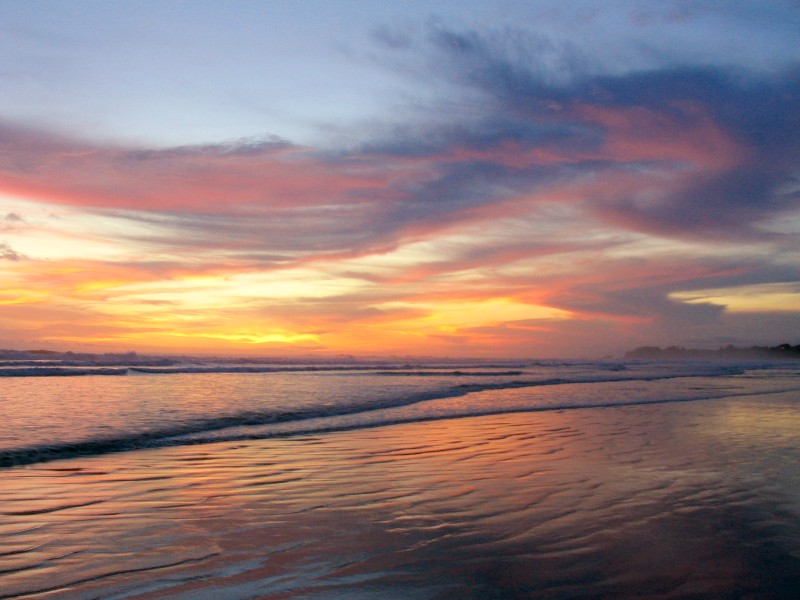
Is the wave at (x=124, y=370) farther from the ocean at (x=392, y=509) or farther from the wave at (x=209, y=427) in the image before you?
the ocean at (x=392, y=509)

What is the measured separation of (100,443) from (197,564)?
21.2ft

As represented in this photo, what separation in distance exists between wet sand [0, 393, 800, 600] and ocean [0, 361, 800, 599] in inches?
0.8

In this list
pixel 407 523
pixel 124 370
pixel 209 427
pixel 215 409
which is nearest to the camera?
pixel 407 523

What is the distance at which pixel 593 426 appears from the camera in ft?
41.9

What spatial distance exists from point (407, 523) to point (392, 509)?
53 centimetres

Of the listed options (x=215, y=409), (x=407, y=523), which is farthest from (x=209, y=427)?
(x=407, y=523)

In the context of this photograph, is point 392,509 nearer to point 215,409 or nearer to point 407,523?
point 407,523

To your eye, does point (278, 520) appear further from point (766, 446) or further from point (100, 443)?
point (766, 446)

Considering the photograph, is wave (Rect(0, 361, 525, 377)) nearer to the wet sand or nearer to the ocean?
the ocean

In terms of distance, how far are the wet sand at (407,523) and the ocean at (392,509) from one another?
2 cm

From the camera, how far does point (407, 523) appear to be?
17.2 ft

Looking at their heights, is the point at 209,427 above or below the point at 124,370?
below

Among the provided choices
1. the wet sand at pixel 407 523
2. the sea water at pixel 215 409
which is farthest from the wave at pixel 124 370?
the wet sand at pixel 407 523

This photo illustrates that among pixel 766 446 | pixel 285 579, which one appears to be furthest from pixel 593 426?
pixel 285 579
